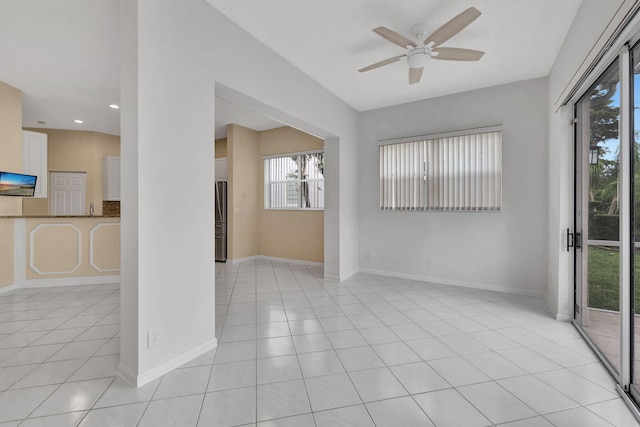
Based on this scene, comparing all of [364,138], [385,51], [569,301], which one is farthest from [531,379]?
[364,138]

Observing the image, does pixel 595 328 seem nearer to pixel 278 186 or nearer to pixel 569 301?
pixel 569 301

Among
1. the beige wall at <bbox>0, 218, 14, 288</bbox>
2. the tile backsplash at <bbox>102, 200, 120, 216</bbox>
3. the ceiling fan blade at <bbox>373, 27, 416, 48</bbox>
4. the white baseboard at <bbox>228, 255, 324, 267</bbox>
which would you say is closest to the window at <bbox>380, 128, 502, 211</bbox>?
the white baseboard at <bbox>228, 255, 324, 267</bbox>

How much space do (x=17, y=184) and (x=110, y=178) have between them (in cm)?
290

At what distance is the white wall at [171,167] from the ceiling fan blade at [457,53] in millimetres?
1920

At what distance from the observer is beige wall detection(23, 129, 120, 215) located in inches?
262

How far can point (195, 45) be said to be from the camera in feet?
7.63

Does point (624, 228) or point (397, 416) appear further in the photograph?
point (624, 228)

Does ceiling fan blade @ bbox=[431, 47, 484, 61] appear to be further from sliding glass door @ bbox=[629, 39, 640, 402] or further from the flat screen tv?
the flat screen tv

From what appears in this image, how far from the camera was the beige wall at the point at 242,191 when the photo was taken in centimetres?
623

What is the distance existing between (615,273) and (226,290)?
4.28 meters

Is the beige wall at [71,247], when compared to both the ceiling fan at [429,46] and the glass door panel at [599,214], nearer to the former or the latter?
the ceiling fan at [429,46]

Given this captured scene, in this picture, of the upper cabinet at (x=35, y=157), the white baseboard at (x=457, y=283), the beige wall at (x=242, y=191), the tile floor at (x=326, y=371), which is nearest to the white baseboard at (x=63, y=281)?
the tile floor at (x=326, y=371)

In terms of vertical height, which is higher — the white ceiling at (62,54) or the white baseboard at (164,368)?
the white ceiling at (62,54)

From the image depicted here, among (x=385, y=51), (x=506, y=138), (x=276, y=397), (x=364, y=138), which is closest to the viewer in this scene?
(x=276, y=397)
